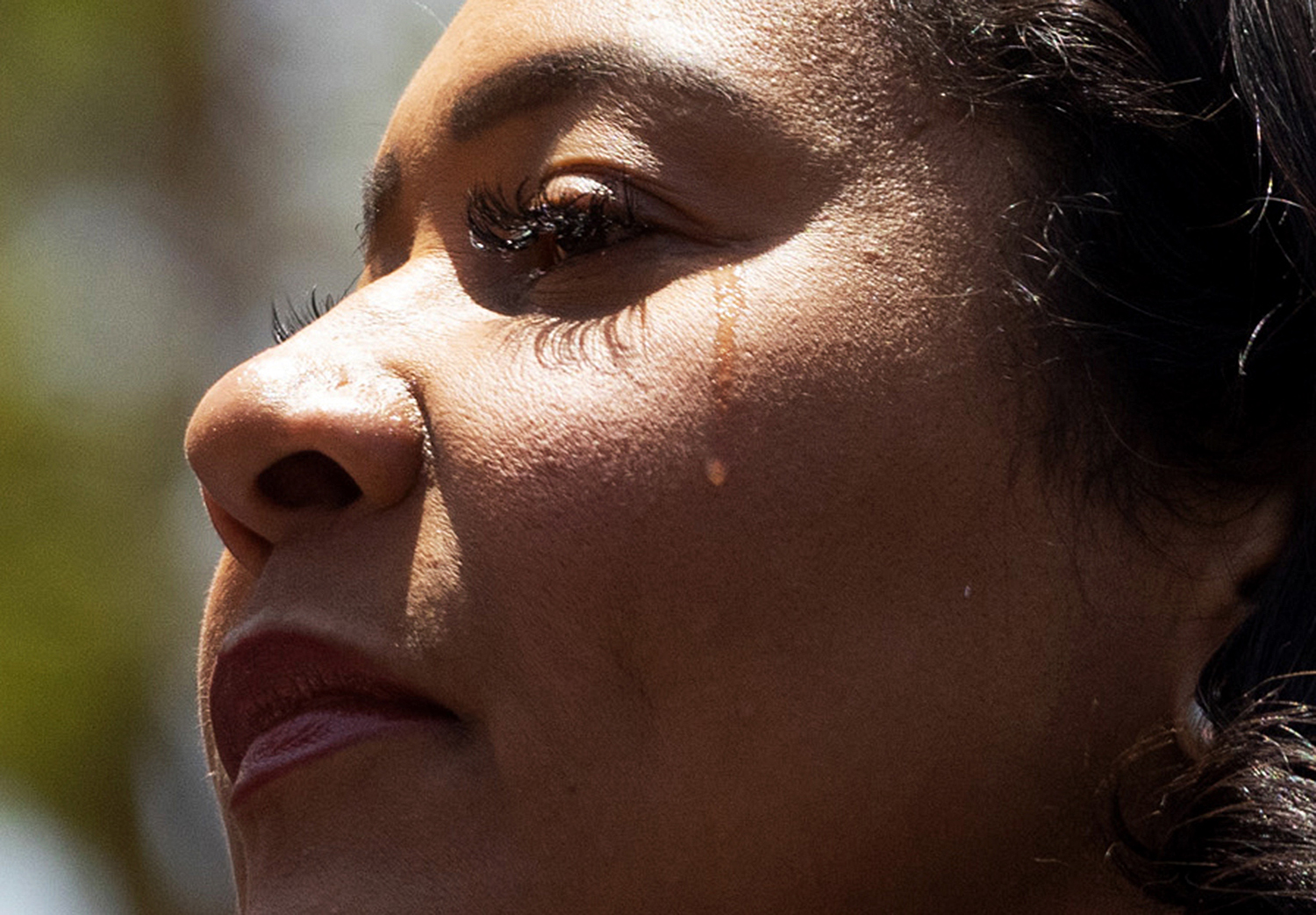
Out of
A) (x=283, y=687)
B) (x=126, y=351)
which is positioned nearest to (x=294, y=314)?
(x=283, y=687)

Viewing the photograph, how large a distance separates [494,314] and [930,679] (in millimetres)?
761

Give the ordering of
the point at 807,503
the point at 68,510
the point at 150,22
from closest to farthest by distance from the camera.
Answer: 1. the point at 807,503
2. the point at 68,510
3. the point at 150,22

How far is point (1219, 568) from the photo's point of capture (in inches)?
92.1

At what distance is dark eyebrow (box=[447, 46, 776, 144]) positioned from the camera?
2393 mm

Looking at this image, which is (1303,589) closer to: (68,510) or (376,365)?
(376,365)

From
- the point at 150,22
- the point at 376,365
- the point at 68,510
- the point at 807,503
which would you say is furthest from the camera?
the point at 150,22

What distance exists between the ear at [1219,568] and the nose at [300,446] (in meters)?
1.00

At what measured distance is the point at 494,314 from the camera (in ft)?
7.99

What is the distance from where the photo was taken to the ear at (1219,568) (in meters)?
2.30

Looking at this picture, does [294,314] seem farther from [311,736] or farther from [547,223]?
[311,736]

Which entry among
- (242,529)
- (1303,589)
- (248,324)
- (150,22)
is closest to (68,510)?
(248,324)

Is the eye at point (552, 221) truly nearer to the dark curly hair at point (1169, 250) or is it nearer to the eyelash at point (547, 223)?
the eyelash at point (547, 223)

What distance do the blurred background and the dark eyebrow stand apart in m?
6.15

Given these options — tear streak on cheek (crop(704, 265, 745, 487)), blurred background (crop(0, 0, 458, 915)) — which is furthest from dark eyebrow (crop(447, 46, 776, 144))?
blurred background (crop(0, 0, 458, 915))
